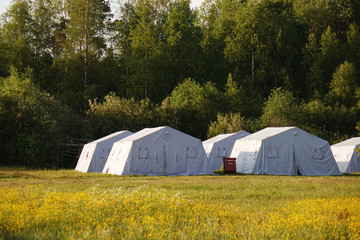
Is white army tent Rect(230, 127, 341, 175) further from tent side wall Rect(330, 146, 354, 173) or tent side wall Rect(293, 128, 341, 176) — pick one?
tent side wall Rect(330, 146, 354, 173)

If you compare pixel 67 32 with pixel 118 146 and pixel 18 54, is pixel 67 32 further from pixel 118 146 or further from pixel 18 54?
pixel 118 146

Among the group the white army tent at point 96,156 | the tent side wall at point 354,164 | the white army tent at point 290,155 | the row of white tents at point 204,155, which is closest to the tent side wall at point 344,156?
the tent side wall at point 354,164

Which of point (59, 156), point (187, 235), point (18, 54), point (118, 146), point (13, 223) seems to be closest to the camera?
point (187, 235)

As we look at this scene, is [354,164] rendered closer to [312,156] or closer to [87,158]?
[312,156]

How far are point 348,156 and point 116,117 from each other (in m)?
22.2

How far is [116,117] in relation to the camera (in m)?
42.4

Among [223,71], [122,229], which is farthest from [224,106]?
[122,229]

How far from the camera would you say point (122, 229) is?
267 inches

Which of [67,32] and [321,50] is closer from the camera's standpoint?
[67,32]

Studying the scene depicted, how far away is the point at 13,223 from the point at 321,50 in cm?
5097

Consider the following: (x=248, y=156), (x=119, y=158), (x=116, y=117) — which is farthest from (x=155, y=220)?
(x=116, y=117)

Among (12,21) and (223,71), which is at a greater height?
(12,21)

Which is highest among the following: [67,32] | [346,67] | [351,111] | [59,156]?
[67,32]

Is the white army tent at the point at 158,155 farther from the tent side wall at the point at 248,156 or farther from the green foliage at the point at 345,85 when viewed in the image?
the green foliage at the point at 345,85
